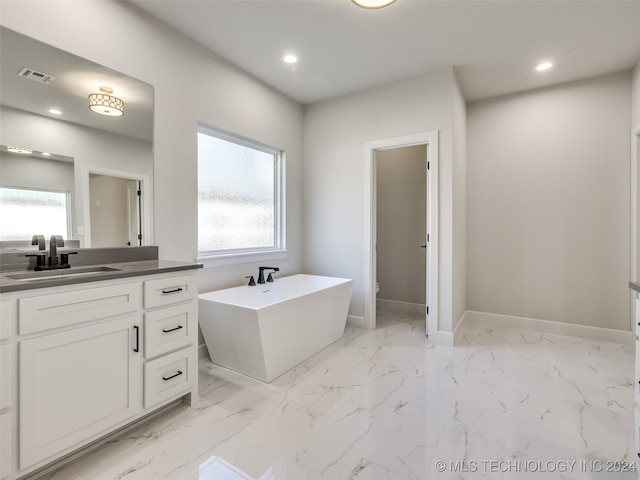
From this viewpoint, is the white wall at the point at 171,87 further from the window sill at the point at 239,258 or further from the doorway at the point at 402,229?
the doorway at the point at 402,229

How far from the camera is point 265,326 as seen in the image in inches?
85.5

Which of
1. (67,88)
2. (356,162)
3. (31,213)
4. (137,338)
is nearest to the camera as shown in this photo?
(137,338)

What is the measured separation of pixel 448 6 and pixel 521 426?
9.04 ft

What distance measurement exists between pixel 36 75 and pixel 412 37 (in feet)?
8.54

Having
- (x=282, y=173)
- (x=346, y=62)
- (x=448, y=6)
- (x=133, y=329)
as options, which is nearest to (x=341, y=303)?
(x=282, y=173)

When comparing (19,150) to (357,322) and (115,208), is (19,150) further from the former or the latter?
(357,322)

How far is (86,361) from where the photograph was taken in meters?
1.47

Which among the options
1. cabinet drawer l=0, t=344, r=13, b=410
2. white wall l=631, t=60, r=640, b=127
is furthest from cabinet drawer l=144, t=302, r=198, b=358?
white wall l=631, t=60, r=640, b=127

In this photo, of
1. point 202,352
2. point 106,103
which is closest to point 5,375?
point 202,352

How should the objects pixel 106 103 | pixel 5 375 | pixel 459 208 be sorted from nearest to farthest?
pixel 5 375, pixel 106 103, pixel 459 208

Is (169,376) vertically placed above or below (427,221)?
below

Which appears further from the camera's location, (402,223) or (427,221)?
(402,223)

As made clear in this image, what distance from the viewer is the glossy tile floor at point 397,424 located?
58.2 inches

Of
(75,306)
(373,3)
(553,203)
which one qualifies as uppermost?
(373,3)
